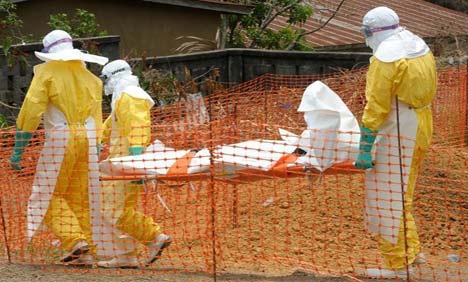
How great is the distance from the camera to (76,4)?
612 inches

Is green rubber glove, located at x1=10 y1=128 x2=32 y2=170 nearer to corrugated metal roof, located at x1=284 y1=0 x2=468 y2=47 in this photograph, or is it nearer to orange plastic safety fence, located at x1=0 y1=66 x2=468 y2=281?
orange plastic safety fence, located at x1=0 y1=66 x2=468 y2=281

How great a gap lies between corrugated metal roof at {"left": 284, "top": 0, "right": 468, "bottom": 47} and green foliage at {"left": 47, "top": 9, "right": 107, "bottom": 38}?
22.0 feet

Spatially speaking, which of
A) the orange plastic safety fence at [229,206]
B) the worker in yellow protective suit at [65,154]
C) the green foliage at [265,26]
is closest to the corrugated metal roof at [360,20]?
the green foliage at [265,26]

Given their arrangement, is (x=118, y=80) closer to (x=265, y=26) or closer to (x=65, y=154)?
(x=65, y=154)

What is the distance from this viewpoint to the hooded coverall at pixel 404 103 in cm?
678

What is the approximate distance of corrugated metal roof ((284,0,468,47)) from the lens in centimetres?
2175

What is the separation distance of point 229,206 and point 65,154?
2.02 meters

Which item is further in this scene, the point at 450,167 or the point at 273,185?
the point at 450,167

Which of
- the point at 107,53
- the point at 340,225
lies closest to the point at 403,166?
the point at 340,225

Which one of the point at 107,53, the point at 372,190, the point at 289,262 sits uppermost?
the point at 107,53

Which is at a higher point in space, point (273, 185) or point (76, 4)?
point (76, 4)

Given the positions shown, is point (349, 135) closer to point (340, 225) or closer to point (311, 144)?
point (311, 144)

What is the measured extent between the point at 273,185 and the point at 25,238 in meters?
2.62

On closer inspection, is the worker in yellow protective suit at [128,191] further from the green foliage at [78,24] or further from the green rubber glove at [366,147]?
the green foliage at [78,24]
